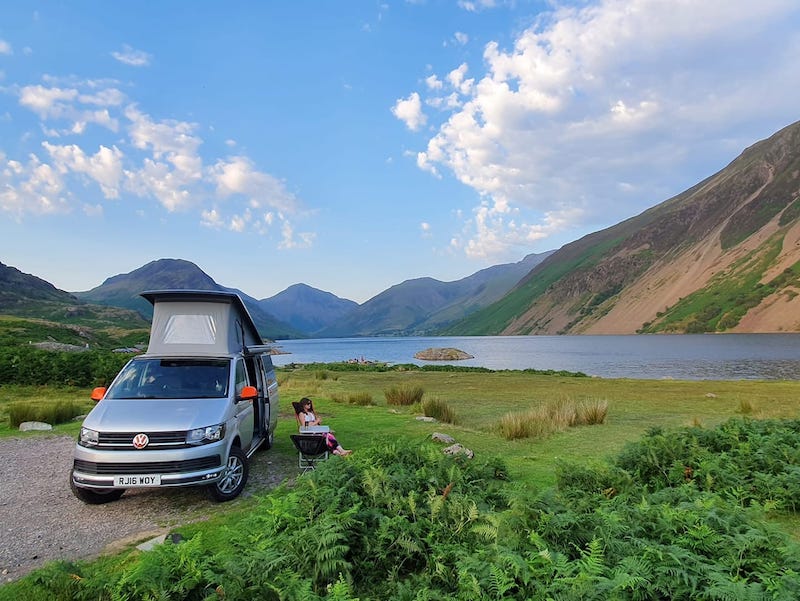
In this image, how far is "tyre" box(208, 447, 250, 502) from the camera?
24.4 ft

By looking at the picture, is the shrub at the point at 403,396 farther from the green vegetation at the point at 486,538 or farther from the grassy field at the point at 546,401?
the green vegetation at the point at 486,538

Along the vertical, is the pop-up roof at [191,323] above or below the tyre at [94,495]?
above

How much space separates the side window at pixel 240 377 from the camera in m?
8.70

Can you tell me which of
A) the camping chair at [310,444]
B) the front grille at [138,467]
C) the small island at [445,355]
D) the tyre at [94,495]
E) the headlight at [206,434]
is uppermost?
the headlight at [206,434]

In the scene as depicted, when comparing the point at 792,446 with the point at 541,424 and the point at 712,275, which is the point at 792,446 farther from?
the point at 712,275

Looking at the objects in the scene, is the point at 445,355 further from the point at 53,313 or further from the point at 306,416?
the point at 53,313

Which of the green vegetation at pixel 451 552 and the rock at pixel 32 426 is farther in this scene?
the rock at pixel 32 426

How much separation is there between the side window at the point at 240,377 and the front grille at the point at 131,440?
65.5 inches

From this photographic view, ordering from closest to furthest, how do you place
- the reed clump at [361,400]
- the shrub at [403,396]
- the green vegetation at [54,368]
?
the reed clump at [361,400] < the shrub at [403,396] < the green vegetation at [54,368]

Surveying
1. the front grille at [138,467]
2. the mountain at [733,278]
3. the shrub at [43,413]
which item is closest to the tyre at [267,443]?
the front grille at [138,467]

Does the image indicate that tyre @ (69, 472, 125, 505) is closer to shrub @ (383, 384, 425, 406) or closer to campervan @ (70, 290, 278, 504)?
campervan @ (70, 290, 278, 504)

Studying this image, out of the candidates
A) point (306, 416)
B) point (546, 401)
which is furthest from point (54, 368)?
point (546, 401)

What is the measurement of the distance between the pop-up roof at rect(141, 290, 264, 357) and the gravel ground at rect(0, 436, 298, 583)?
2.54 m

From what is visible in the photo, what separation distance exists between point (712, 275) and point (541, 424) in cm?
18660
